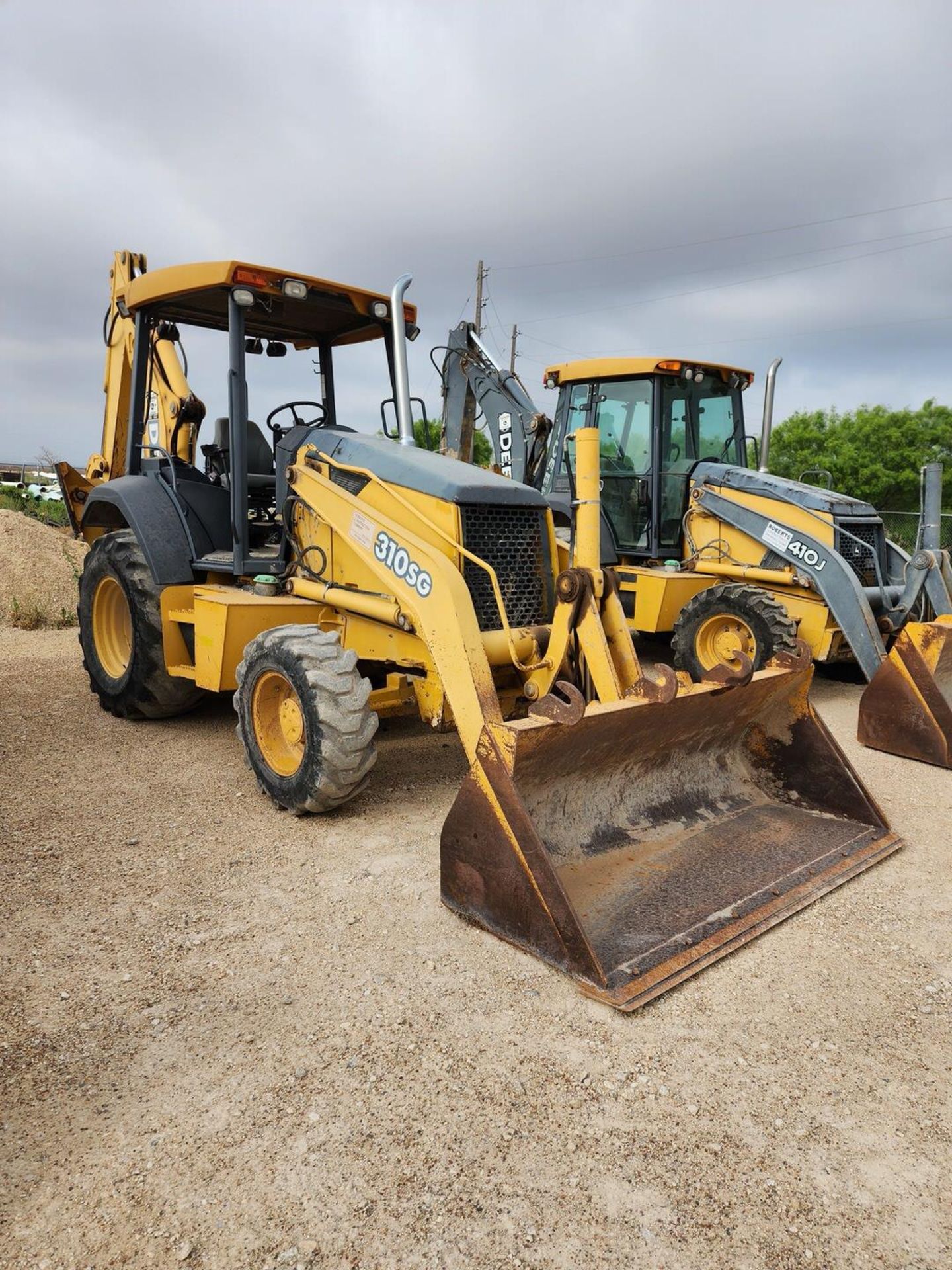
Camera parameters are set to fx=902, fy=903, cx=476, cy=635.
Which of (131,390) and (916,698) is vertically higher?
(131,390)

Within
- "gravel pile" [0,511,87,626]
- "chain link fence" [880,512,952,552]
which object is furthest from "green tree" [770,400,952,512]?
"gravel pile" [0,511,87,626]

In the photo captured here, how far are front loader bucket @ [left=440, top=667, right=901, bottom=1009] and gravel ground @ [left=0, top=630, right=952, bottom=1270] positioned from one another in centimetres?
12

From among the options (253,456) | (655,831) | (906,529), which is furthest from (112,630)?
(906,529)

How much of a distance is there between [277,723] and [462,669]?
4.29 feet

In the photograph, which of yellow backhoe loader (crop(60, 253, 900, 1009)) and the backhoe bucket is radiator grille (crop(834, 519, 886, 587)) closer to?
the backhoe bucket

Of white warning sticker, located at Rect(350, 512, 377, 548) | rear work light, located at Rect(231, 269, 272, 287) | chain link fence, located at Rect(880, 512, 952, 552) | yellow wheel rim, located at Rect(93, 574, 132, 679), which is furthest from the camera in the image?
chain link fence, located at Rect(880, 512, 952, 552)

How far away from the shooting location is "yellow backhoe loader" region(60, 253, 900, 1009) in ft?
10.7

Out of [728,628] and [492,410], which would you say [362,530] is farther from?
[728,628]

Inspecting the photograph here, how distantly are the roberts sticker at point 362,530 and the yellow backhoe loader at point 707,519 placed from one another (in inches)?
112

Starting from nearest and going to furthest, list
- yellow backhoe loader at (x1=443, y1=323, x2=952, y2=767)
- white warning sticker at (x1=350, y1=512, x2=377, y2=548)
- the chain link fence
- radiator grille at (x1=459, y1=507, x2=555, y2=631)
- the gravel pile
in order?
1. radiator grille at (x1=459, y1=507, x2=555, y2=631)
2. white warning sticker at (x1=350, y1=512, x2=377, y2=548)
3. yellow backhoe loader at (x1=443, y1=323, x2=952, y2=767)
4. the gravel pile
5. the chain link fence

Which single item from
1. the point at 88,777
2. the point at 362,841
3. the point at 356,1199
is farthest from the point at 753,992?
the point at 88,777

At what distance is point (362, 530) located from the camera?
4656 millimetres

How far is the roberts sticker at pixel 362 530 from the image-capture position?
4.60 m

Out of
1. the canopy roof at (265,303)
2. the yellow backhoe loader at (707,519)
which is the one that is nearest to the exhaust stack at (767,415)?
the yellow backhoe loader at (707,519)
